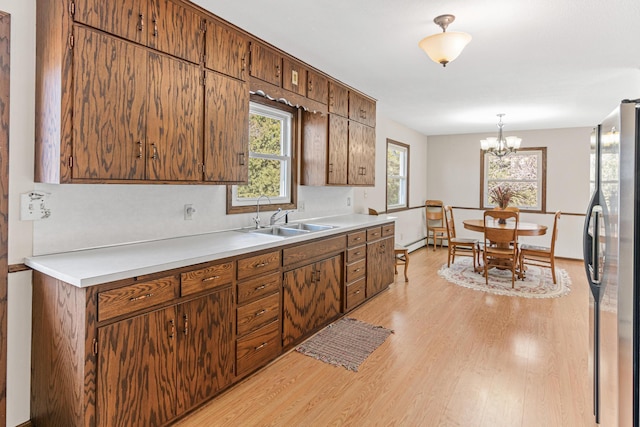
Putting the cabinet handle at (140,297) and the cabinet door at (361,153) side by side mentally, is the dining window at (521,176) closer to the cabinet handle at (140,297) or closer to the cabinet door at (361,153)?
the cabinet door at (361,153)

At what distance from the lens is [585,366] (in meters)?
2.66

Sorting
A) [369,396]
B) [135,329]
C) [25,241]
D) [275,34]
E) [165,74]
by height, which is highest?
[275,34]

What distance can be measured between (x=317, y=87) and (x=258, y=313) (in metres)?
2.29

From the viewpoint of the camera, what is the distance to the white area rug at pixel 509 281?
4.52 metres

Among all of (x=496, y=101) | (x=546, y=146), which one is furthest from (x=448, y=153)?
(x=496, y=101)

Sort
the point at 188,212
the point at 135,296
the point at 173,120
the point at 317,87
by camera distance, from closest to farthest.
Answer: the point at 135,296 → the point at 173,120 → the point at 188,212 → the point at 317,87

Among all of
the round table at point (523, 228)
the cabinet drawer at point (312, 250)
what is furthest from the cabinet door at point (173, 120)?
the round table at point (523, 228)

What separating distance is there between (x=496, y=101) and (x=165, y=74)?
4.16m

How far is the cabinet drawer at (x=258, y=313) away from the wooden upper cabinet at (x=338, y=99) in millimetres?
2180

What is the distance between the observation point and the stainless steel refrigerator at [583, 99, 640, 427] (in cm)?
131

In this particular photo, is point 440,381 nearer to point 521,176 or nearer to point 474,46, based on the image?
point 474,46

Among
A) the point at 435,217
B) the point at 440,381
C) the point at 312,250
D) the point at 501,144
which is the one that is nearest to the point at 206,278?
the point at 312,250

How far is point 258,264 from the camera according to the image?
8.07 feet

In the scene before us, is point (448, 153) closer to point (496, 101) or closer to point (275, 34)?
point (496, 101)
